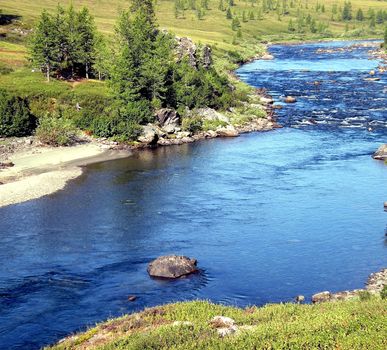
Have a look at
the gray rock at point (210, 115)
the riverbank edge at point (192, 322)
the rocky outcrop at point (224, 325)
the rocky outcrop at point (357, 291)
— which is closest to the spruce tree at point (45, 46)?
the gray rock at point (210, 115)

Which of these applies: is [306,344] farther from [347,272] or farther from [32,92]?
[32,92]

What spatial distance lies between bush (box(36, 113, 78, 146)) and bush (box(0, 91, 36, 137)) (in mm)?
2858

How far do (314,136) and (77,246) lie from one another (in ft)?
164

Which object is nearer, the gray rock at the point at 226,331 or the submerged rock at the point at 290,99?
the gray rock at the point at 226,331

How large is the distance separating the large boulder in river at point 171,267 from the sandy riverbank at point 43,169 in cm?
2303

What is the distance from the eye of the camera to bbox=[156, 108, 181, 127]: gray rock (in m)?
93.2

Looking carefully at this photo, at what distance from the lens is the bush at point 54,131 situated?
83438 mm

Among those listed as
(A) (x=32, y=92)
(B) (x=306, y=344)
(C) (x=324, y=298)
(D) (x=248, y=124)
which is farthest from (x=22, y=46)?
(B) (x=306, y=344)

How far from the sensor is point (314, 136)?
88.0 metres

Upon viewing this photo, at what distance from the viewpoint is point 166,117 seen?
93562 mm

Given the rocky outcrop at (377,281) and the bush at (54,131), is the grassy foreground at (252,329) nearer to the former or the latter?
the rocky outcrop at (377,281)

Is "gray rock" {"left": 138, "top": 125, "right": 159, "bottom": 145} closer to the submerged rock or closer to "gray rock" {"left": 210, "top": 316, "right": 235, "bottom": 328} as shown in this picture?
the submerged rock

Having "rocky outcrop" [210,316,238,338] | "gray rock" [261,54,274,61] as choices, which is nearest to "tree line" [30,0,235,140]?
"rocky outcrop" [210,316,238,338]

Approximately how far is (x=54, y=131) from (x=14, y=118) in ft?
24.4
